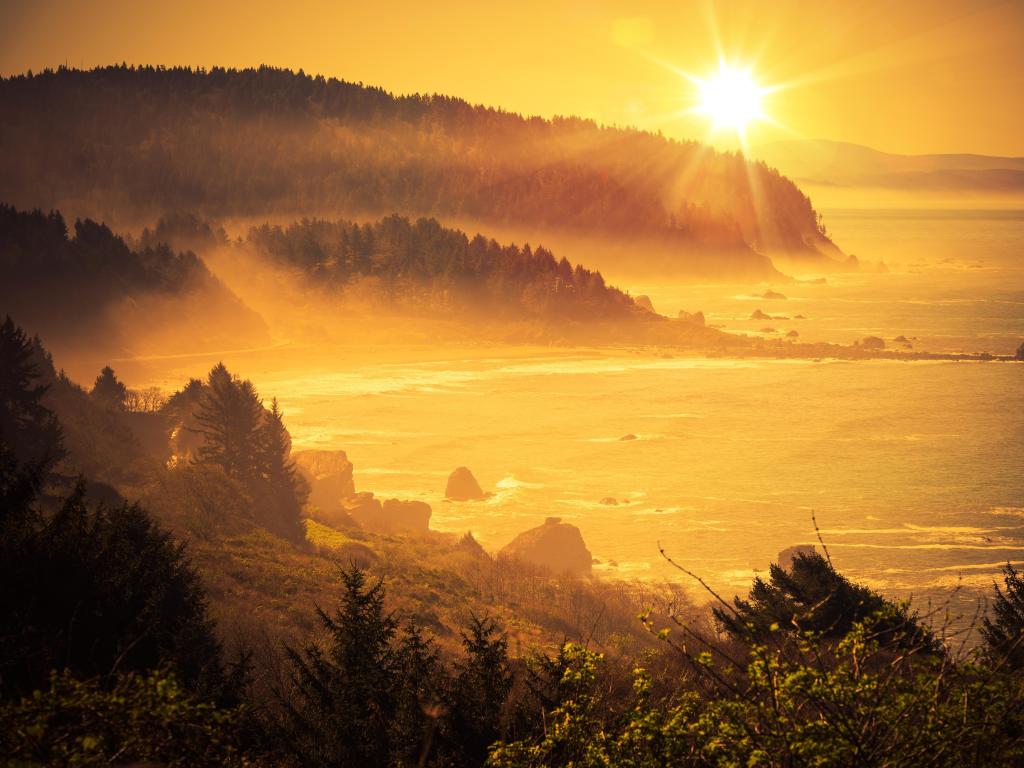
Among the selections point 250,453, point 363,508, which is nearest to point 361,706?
point 250,453

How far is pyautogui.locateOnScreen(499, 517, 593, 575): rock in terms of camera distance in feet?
150

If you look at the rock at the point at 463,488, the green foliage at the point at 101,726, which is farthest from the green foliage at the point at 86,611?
the rock at the point at 463,488

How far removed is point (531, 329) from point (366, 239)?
157 feet

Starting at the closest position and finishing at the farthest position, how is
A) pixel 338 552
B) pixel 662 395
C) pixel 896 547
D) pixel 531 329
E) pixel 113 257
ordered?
1. pixel 338 552
2. pixel 896 547
3. pixel 662 395
4. pixel 113 257
5. pixel 531 329

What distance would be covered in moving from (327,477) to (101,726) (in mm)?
49834

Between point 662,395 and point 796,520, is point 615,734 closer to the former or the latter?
point 796,520

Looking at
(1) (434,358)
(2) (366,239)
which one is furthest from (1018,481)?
(2) (366,239)

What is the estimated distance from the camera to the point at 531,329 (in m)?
163

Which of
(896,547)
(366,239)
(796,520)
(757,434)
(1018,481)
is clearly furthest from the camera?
(366,239)

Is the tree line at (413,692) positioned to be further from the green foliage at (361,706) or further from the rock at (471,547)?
the rock at (471,547)

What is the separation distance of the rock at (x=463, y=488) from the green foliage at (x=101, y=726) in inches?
1953

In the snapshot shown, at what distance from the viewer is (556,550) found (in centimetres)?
4641

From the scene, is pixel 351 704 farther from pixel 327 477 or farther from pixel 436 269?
pixel 436 269

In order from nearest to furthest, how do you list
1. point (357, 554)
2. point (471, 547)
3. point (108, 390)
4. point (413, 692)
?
point (413, 692) < point (357, 554) < point (471, 547) < point (108, 390)
